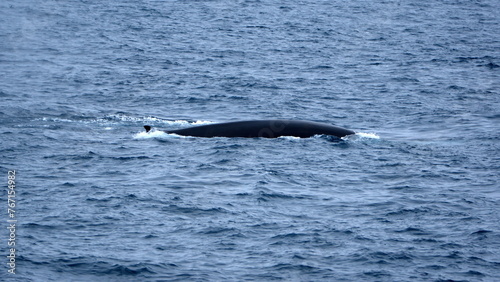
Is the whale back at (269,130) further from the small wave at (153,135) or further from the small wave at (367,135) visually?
the small wave at (153,135)

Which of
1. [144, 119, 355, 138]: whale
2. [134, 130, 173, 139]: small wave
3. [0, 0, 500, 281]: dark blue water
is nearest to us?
[0, 0, 500, 281]: dark blue water

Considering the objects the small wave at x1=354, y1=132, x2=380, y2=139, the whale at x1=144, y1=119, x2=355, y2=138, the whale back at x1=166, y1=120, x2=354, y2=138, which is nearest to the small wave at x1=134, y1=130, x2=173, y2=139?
the whale at x1=144, y1=119, x2=355, y2=138

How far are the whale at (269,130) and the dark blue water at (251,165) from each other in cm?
50

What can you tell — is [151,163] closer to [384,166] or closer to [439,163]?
[384,166]

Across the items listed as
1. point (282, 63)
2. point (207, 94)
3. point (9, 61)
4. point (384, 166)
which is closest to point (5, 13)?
point (9, 61)

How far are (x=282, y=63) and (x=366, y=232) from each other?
36213mm

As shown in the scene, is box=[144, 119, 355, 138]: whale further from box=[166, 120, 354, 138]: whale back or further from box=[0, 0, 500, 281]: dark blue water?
box=[0, 0, 500, 281]: dark blue water

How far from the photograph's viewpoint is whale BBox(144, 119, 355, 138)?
3444cm

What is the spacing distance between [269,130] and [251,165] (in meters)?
3.60

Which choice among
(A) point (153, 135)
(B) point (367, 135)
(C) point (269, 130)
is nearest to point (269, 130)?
(C) point (269, 130)

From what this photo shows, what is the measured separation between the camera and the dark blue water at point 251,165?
73.7ft

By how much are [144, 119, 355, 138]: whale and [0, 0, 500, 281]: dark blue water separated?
50 centimetres

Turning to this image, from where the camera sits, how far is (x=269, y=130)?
113 ft

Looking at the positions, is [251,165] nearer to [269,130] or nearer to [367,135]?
[269,130]
